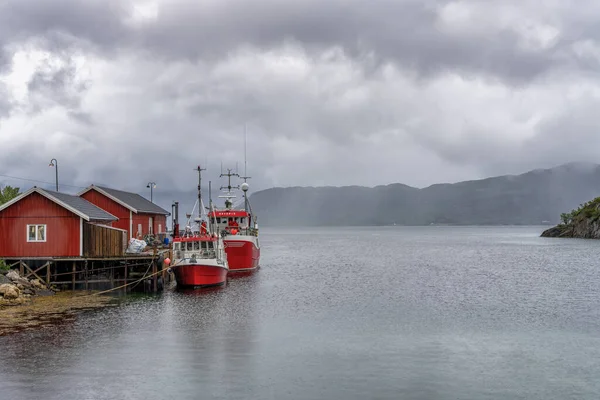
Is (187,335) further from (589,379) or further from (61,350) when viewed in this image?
(589,379)

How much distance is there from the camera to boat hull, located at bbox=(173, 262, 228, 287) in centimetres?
4738

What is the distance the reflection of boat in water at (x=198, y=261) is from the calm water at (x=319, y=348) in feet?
5.82

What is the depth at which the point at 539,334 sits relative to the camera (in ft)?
99.4

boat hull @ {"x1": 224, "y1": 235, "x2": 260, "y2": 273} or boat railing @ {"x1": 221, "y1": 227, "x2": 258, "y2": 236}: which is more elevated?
boat railing @ {"x1": 221, "y1": 227, "x2": 258, "y2": 236}

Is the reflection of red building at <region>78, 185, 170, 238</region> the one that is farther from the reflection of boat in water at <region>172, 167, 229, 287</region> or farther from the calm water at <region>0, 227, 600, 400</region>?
the calm water at <region>0, 227, 600, 400</region>

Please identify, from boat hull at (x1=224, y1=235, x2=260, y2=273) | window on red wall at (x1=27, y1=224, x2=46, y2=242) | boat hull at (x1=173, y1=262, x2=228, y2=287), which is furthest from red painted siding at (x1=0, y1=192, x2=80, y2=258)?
boat hull at (x1=224, y1=235, x2=260, y2=273)

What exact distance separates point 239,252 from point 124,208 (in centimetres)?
1299

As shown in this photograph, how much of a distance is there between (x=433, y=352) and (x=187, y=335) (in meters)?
12.4

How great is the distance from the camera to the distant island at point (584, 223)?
14712cm

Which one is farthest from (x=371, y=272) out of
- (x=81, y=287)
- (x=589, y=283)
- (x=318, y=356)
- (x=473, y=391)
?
(x=473, y=391)

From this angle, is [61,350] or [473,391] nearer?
[473,391]

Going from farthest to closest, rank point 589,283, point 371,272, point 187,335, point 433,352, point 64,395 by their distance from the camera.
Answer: point 371,272
point 589,283
point 187,335
point 433,352
point 64,395

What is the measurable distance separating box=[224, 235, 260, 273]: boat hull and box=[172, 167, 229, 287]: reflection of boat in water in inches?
443

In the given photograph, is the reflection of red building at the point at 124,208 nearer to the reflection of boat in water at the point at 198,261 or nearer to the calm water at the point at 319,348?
the reflection of boat in water at the point at 198,261
